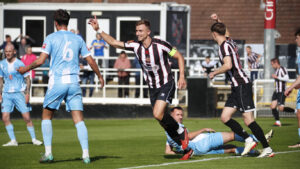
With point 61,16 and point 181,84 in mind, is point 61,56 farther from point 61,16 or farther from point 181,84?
point 181,84

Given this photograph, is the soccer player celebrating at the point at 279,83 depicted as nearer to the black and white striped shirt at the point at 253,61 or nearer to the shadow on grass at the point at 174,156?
the black and white striped shirt at the point at 253,61

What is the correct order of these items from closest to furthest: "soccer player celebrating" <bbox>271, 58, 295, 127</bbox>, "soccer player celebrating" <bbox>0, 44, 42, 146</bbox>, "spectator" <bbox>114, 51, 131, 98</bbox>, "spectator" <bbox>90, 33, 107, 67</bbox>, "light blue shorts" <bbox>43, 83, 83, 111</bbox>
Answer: "light blue shorts" <bbox>43, 83, 83, 111</bbox> → "soccer player celebrating" <bbox>0, 44, 42, 146</bbox> → "soccer player celebrating" <bbox>271, 58, 295, 127</bbox> → "spectator" <bbox>114, 51, 131, 98</bbox> → "spectator" <bbox>90, 33, 107, 67</bbox>

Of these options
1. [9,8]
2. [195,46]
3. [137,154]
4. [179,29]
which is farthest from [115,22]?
[137,154]

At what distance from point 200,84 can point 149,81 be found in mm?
11417

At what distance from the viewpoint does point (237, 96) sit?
419 inches

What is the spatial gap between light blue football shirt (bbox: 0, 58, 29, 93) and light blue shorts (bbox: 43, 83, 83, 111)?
4133mm

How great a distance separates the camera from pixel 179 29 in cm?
2677

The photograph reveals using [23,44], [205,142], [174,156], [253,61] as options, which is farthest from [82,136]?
[253,61]

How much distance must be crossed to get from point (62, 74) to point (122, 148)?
3521 mm

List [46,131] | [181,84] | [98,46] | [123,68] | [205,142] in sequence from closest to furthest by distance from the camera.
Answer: [46,131] < [181,84] < [205,142] < [123,68] < [98,46]

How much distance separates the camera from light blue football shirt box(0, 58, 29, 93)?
13.7 m

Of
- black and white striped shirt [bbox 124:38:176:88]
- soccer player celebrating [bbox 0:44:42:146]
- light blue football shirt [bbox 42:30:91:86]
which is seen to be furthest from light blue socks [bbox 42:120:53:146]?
soccer player celebrating [bbox 0:44:42:146]

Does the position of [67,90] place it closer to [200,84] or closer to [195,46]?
[200,84]

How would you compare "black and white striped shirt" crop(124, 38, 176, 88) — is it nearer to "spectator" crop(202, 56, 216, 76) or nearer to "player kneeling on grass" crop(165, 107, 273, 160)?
"player kneeling on grass" crop(165, 107, 273, 160)
